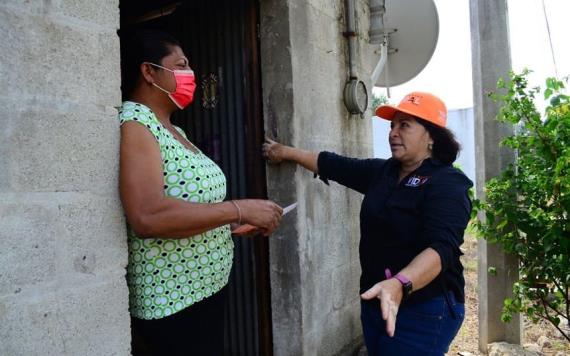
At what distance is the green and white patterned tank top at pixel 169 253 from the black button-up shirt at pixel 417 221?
0.98 meters

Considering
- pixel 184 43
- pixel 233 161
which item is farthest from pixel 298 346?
pixel 184 43

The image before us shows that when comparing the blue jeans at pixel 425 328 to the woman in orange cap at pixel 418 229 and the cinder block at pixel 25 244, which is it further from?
the cinder block at pixel 25 244

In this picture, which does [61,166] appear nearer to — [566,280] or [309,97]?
[309,97]

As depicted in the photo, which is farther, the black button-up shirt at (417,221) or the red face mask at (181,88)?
the black button-up shirt at (417,221)

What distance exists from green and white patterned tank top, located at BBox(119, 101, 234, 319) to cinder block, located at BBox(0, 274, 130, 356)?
12cm

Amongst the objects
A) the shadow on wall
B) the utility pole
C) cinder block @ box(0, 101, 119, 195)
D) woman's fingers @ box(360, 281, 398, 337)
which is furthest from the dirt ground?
the shadow on wall

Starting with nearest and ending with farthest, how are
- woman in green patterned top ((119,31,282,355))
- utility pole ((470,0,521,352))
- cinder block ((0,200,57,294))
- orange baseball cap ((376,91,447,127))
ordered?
cinder block ((0,200,57,294)) → woman in green patterned top ((119,31,282,355)) → orange baseball cap ((376,91,447,127)) → utility pole ((470,0,521,352))

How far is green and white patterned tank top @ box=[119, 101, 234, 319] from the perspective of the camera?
1807 millimetres

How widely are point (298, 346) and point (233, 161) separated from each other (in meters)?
1.20

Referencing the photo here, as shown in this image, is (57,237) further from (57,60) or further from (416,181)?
(416,181)

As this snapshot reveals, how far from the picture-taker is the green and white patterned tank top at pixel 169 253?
1807mm

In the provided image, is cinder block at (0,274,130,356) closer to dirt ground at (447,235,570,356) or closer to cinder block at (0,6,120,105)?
cinder block at (0,6,120,105)

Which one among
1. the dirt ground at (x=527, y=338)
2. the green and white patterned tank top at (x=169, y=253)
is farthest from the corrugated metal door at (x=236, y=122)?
the dirt ground at (x=527, y=338)

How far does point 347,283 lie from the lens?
3646 mm
